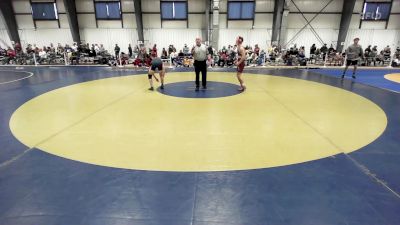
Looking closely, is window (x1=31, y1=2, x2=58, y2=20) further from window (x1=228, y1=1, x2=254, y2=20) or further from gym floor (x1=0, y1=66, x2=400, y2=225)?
gym floor (x1=0, y1=66, x2=400, y2=225)

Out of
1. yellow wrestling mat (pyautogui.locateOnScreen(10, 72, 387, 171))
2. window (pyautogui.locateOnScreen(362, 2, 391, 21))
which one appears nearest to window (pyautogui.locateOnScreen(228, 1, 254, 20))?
window (pyautogui.locateOnScreen(362, 2, 391, 21))

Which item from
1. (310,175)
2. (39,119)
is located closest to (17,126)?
(39,119)

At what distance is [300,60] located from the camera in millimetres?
16844

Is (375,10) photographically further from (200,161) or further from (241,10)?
(200,161)

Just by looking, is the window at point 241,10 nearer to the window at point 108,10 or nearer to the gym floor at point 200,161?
the window at point 108,10

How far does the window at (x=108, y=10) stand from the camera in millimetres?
19953

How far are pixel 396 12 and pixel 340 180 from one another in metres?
21.9

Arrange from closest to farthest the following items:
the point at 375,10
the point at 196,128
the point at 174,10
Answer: the point at 196,128
the point at 375,10
the point at 174,10

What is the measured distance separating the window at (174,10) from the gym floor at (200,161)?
46.8 feet

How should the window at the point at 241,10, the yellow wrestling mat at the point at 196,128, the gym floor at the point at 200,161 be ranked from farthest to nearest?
the window at the point at 241,10 < the yellow wrestling mat at the point at 196,128 < the gym floor at the point at 200,161

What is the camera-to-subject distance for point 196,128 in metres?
5.19

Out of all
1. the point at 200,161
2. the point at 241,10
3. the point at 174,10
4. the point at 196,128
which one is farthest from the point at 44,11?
the point at 200,161

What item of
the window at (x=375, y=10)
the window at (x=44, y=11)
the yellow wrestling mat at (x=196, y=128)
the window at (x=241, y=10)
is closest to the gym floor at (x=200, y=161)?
the yellow wrestling mat at (x=196, y=128)

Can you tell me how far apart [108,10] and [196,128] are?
60.2 feet
